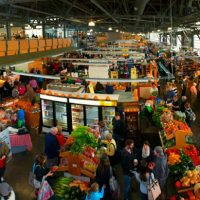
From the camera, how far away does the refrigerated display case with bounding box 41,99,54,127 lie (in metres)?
10.7

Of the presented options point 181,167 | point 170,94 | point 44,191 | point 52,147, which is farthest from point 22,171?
point 170,94

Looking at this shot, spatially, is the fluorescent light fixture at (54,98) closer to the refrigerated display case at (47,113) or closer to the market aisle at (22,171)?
the refrigerated display case at (47,113)

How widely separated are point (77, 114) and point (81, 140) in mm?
3256

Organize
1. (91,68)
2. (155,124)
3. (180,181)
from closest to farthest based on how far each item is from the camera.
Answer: (180,181)
(155,124)
(91,68)

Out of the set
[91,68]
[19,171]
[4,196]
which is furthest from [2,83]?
[4,196]

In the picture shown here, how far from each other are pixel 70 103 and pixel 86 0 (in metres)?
8.38

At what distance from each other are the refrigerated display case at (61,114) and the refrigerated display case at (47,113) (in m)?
0.25

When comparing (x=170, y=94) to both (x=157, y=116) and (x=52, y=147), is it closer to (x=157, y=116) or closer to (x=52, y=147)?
(x=157, y=116)

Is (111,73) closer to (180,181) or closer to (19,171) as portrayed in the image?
(19,171)

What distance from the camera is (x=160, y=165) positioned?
6.39 metres

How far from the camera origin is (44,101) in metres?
10.8

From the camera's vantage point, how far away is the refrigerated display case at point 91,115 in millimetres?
9898

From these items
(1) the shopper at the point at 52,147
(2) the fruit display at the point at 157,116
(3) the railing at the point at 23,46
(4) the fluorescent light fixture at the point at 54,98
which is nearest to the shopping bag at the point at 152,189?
(1) the shopper at the point at 52,147

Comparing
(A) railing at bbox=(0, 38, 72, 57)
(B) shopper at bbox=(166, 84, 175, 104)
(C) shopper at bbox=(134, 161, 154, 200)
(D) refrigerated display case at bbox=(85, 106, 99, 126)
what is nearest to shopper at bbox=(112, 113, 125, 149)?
(D) refrigerated display case at bbox=(85, 106, 99, 126)
